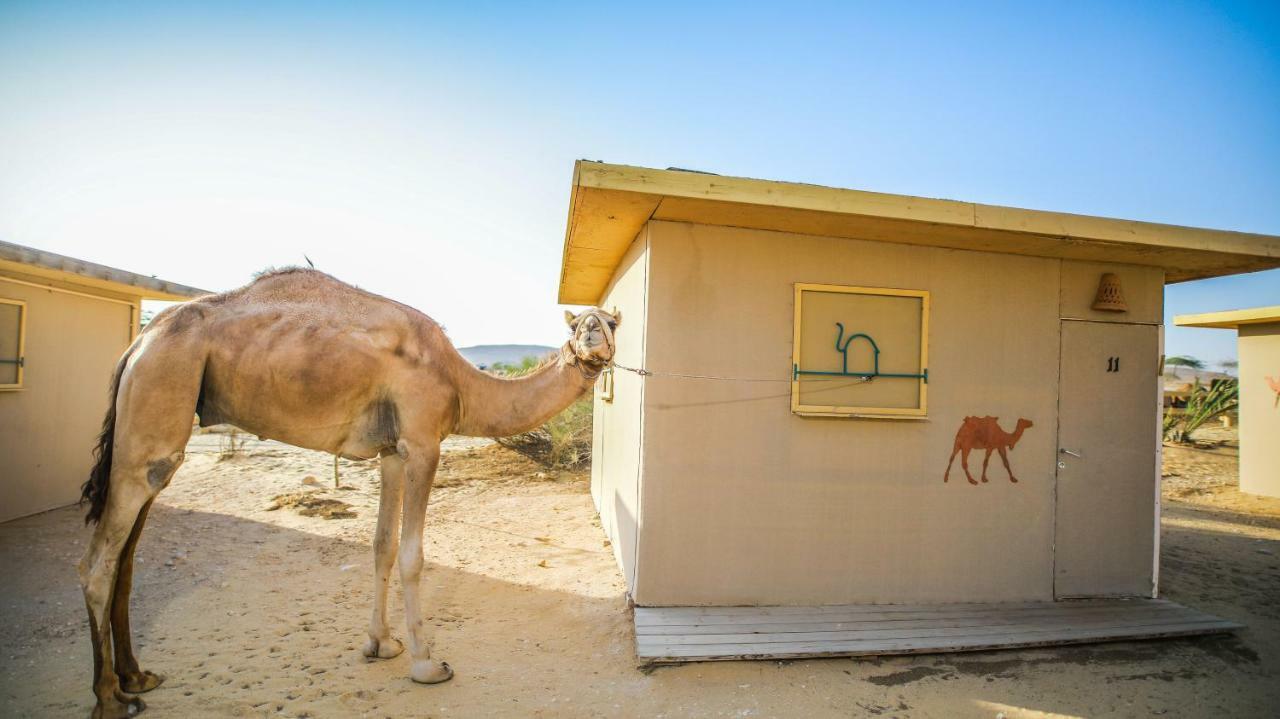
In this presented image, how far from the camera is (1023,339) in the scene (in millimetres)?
5766

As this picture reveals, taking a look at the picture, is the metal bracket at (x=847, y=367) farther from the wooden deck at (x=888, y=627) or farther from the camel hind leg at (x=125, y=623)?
the camel hind leg at (x=125, y=623)

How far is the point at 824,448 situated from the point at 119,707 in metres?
5.04

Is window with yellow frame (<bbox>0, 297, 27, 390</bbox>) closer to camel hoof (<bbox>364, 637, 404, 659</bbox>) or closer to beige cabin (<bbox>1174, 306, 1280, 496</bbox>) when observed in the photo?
camel hoof (<bbox>364, 637, 404, 659</bbox>)

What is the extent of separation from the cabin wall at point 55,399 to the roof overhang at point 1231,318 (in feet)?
61.4

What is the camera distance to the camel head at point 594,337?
4.38 meters

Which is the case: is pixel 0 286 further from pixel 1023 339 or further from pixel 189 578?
pixel 1023 339

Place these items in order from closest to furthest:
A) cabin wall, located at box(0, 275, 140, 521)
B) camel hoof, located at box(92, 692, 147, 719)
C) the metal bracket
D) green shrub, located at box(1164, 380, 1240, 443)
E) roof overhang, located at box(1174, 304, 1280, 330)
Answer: camel hoof, located at box(92, 692, 147, 719) → the metal bracket → cabin wall, located at box(0, 275, 140, 521) → roof overhang, located at box(1174, 304, 1280, 330) → green shrub, located at box(1164, 380, 1240, 443)

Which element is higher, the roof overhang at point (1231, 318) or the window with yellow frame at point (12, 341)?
the roof overhang at point (1231, 318)

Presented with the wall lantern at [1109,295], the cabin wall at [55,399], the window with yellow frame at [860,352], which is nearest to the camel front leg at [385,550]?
the window with yellow frame at [860,352]

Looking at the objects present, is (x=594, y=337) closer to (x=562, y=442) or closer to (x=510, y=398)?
(x=510, y=398)

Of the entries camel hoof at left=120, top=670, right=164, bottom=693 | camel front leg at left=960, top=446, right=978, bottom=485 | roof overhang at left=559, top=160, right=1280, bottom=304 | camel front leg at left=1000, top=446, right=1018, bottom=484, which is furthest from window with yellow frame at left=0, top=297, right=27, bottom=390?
camel front leg at left=1000, top=446, right=1018, bottom=484

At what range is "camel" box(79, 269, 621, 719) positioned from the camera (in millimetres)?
3521

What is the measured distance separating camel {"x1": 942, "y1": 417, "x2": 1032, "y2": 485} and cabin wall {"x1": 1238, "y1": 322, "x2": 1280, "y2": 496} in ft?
33.6

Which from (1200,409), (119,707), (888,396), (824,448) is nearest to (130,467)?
(119,707)
